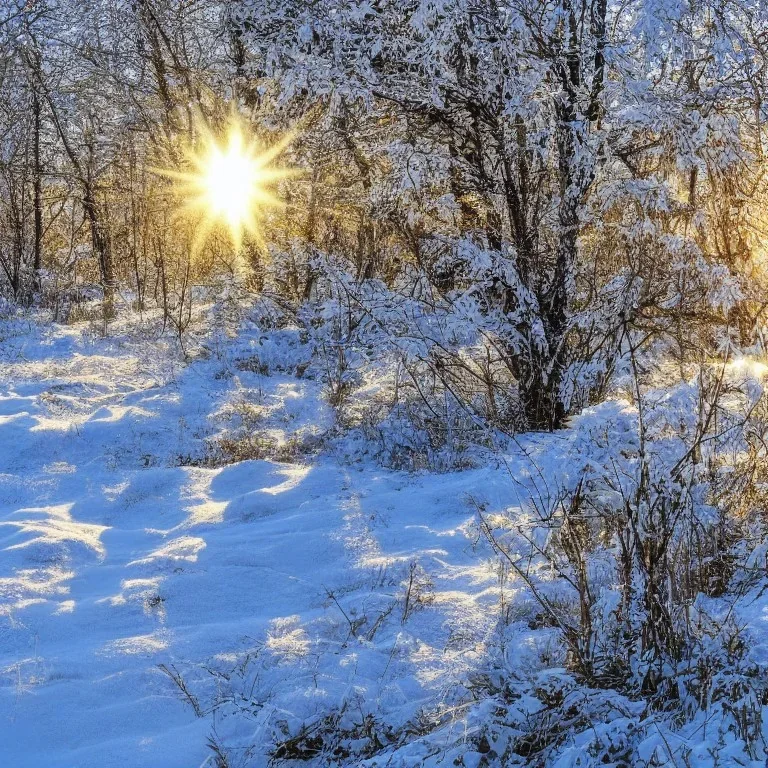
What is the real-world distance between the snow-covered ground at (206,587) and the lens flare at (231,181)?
4.16m

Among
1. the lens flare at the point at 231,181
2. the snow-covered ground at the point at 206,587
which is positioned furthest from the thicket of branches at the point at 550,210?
the lens flare at the point at 231,181

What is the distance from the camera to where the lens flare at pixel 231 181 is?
9648 millimetres

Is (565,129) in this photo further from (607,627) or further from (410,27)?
(607,627)

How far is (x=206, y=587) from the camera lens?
3701 mm

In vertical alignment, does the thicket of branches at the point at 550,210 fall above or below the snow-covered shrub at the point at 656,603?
above

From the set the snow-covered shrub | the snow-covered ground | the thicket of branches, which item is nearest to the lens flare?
the thicket of branches

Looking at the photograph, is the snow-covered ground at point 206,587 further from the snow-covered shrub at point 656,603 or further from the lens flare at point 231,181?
the lens flare at point 231,181

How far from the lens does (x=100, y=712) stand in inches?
108

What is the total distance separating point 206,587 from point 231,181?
736 centimetres

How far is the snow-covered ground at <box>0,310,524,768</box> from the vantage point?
8.93 ft

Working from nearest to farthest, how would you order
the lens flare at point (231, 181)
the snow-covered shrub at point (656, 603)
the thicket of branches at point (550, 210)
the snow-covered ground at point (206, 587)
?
the snow-covered shrub at point (656, 603)
the snow-covered ground at point (206, 587)
the thicket of branches at point (550, 210)
the lens flare at point (231, 181)

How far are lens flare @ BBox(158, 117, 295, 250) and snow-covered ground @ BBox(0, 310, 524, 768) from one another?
4156 millimetres

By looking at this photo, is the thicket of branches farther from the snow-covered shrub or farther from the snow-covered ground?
the snow-covered ground

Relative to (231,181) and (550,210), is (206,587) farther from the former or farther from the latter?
(231,181)
